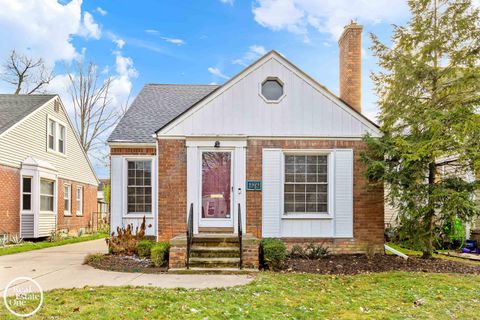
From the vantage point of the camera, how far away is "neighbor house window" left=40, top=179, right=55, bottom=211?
1714cm

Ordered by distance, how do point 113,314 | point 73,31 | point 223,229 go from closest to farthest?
point 113,314
point 223,229
point 73,31

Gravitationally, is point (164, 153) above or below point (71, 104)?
below

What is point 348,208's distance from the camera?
402 inches

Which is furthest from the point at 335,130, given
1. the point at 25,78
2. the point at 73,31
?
the point at 25,78

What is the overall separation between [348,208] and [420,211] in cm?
188

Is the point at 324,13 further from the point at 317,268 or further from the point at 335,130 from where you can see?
the point at 317,268

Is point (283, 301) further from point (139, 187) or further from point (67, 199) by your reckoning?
point (67, 199)

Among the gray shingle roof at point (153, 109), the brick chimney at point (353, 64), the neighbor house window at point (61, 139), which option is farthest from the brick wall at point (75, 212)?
the brick chimney at point (353, 64)

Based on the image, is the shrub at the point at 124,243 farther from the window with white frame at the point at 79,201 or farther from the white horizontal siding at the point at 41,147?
the window with white frame at the point at 79,201

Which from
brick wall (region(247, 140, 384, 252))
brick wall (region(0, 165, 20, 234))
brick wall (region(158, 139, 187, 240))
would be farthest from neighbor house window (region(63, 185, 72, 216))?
brick wall (region(247, 140, 384, 252))

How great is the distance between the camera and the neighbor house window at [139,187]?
12.0m

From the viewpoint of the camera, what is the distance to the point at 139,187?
12.0 m

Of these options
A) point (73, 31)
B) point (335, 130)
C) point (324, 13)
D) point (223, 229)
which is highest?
point (73, 31)

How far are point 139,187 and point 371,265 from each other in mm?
7068
